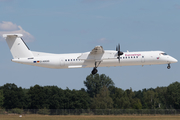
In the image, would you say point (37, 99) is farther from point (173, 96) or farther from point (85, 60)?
point (85, 60)

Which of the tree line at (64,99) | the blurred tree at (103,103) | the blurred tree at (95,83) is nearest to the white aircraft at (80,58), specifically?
the tree line at (64,99)

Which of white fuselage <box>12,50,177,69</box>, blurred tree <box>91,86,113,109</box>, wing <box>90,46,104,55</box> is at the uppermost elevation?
wing <box>90,46,104,55</box>

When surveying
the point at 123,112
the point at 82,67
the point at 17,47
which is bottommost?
the point at 123,112

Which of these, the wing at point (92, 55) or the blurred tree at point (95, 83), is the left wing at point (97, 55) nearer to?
the wing at point (92, 55)

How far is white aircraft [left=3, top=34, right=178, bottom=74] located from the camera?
36500 millimetres

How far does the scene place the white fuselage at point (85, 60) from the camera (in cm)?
3650

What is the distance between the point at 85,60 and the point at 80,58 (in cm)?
76

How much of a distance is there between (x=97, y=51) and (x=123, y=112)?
2524 cm

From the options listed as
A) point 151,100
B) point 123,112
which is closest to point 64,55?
point 123,112

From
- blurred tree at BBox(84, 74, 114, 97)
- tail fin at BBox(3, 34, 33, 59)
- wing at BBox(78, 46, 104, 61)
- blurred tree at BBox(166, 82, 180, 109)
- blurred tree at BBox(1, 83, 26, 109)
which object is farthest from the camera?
blurred tree at BBox(84, 74, 114, 97)

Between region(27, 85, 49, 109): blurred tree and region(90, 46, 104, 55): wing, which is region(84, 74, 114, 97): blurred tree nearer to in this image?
region(27, 85, 49, 109): blurred tree

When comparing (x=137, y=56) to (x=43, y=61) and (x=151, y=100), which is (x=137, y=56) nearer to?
(x=43, y=61)

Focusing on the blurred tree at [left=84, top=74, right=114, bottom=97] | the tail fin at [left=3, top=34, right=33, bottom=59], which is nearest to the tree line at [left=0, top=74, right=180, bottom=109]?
the blurred tree at [left=84, top=74, right=114, bottom=97]

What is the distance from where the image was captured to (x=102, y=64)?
37.2 metres
